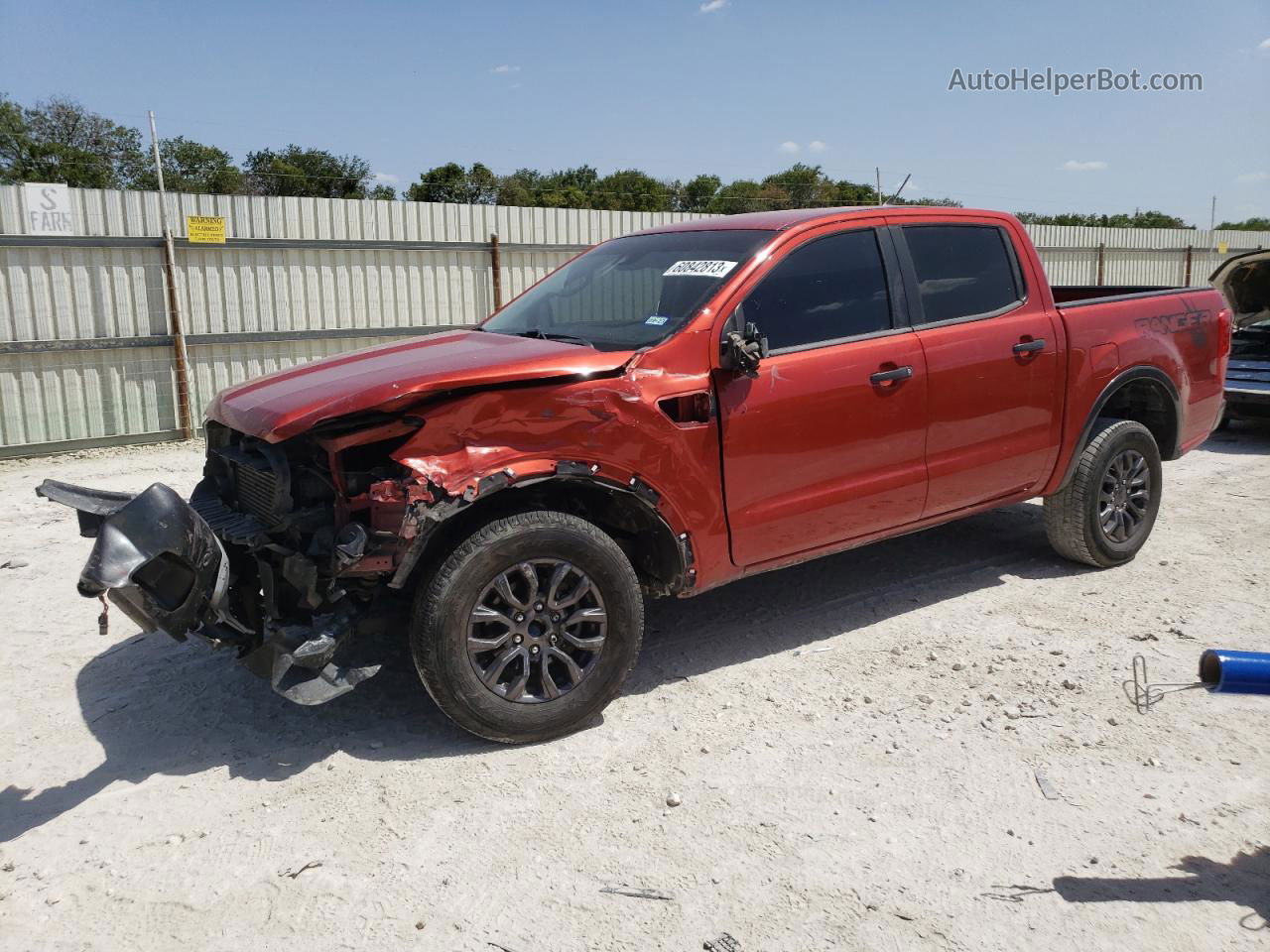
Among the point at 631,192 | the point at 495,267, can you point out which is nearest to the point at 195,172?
the point at 631,192

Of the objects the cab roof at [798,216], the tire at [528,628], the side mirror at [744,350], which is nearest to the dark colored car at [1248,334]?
the cab roof at [798,216]

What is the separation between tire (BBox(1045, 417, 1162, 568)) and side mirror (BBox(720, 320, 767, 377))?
7.74 ft

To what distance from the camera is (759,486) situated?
405cm

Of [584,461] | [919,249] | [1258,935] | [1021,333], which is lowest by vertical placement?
[1258,935]

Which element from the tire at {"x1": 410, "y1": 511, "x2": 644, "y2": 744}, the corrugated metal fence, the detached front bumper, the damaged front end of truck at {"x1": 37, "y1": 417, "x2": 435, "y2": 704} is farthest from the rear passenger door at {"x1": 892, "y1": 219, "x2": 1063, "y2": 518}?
the corrugated metal fence

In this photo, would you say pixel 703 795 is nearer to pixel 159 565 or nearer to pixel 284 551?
pixel 284 551

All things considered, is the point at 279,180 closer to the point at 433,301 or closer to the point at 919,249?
the point at 433,301

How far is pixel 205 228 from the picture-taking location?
399 inches

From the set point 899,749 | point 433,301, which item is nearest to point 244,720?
point 899,749

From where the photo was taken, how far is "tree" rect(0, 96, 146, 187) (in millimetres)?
32969

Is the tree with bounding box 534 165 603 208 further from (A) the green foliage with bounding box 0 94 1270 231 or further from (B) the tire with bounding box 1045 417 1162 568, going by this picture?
(B) the tire with bounding box 1045 417 1162 568

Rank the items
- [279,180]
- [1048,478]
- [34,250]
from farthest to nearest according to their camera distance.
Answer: [279,180]
[34,250]
[1048,478]

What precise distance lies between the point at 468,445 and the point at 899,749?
1.91 m

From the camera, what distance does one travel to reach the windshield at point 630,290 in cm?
409
